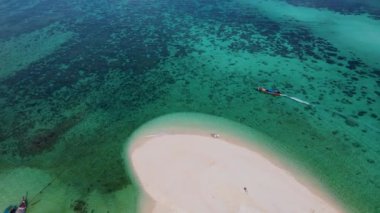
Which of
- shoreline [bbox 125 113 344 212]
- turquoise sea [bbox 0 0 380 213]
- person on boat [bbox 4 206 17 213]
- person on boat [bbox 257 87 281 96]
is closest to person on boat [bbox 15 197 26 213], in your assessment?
person on boat [bbox 4 206 17 213]

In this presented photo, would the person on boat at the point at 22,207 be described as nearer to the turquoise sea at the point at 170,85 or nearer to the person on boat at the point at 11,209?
the person on boat at the point at 11,209

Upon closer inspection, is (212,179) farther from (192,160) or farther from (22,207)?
(22,207)

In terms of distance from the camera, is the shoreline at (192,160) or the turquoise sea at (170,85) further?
the turquoise sea at (170,85)

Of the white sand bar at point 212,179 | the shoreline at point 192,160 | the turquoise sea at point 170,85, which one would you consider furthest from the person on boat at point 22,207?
the white sand bar at point 212,179

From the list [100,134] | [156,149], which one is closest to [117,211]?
[156,149]

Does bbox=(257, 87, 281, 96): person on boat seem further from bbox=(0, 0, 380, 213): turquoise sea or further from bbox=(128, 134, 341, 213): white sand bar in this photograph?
bbox=(128, 134, 341, 213): white sand bar

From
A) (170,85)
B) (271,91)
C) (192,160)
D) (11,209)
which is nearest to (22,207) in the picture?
(11,209)

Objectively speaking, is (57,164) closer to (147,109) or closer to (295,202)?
(147,109)
